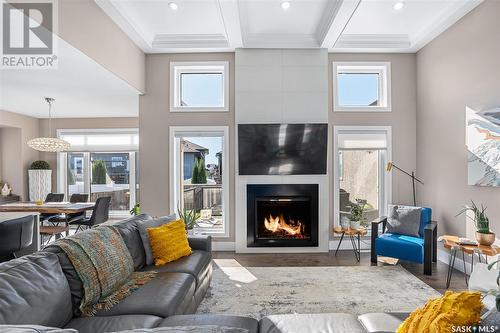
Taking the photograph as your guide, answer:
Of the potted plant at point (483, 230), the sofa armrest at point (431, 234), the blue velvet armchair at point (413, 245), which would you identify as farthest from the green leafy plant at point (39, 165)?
the potted plant at point (483, 230)

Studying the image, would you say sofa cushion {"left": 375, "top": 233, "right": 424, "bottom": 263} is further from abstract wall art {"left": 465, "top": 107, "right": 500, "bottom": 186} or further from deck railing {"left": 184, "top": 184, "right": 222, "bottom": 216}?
deck railing {"left": 184, "top": 184, "right": 222, "bottom": 216}

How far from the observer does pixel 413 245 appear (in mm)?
3672

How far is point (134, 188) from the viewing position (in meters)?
7.24

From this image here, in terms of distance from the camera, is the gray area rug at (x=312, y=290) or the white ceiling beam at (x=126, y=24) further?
the white ceiling beam at (x=126, y=24)

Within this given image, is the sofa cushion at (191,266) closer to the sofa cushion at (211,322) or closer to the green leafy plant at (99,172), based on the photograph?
the sofa cushion at (211,322)

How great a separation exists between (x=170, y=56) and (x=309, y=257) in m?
4.08

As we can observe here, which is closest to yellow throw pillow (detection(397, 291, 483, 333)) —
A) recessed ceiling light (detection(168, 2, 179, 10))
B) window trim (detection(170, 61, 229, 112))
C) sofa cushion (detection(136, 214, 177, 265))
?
sofa cushion (detection(136, 214, 177, 265))

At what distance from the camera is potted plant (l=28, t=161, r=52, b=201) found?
6.85 m

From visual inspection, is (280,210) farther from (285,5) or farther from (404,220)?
(285,5)

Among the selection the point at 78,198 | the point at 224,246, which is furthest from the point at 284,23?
the point at 78,198

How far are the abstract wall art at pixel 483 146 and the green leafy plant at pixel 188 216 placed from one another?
3904 millimetres

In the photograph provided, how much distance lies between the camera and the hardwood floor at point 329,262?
11.4 ft

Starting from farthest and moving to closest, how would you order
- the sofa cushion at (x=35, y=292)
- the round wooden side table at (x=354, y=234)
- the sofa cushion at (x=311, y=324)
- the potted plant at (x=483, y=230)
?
the round wooden side table at (x=354, y=234) → the potted plant at (x=483, y=230) → the sofa cushion at (x=311, y=324) → the sofa cushion at (x=35, y=292)

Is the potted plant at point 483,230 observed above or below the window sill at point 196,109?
below
